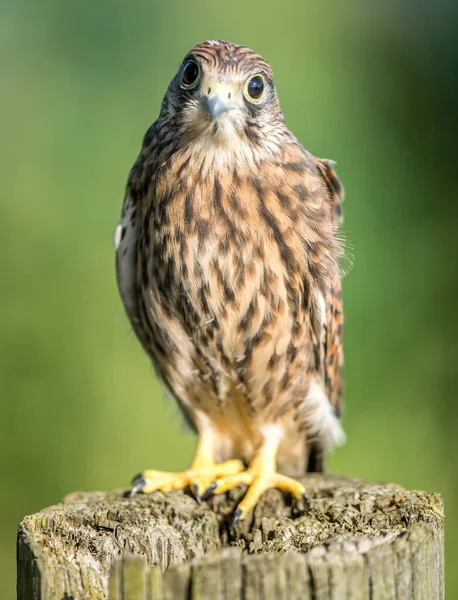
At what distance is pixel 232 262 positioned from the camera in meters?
2.79

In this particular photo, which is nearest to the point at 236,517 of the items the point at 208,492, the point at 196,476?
the point at 208,492

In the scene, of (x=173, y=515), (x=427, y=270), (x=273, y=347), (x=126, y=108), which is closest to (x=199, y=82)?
(x=273, y=347)

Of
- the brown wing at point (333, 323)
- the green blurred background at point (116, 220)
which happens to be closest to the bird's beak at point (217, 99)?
the brown wing at point (333, 323)

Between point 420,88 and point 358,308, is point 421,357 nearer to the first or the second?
point 358,308

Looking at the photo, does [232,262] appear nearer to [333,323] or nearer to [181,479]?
[333,323]

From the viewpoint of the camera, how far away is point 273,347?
296cm

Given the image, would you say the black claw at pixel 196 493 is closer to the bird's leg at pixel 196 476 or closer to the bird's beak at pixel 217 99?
the bird's leg at pixel 196 476

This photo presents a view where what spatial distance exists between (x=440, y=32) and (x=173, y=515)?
3.78 meters

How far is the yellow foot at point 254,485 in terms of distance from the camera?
273 centimetres

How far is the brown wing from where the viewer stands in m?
3.01

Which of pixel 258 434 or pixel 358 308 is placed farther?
pixel 358 308

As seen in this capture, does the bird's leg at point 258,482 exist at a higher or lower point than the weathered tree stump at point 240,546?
higher

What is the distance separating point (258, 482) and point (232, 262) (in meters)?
0.83

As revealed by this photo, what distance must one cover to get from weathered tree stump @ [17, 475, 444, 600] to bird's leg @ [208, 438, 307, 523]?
0.03 m
